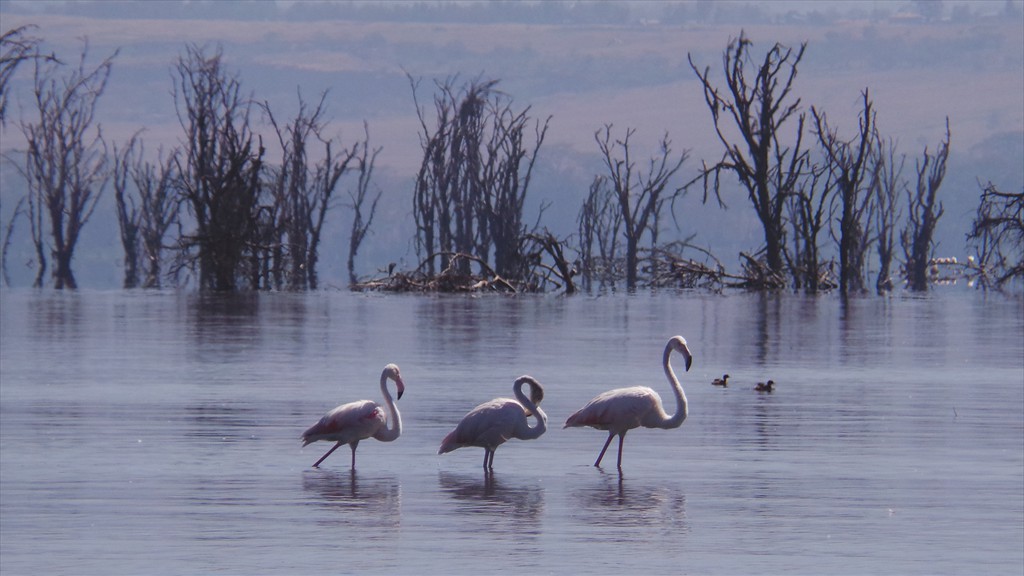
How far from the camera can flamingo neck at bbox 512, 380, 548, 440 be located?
11.6 m

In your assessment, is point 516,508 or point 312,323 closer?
point 516,508

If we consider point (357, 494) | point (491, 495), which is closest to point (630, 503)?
point (491, 495)

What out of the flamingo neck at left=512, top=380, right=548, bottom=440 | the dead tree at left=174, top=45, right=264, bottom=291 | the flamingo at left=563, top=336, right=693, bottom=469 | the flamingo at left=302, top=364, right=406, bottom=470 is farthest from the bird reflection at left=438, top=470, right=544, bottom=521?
the dead tree at left=174, top=45, right=264, bottom=291

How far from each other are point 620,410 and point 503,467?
35.2 inches

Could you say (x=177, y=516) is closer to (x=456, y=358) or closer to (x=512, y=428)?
(x=512, y=428)

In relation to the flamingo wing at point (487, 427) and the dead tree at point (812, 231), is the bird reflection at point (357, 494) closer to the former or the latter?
the flamingo wing at point (487, 427)

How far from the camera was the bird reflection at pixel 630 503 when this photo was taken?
9.58 m

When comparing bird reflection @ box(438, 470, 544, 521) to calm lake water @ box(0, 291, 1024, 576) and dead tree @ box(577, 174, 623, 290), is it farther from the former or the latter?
dead tree @ box(577, 174, 623, 290)

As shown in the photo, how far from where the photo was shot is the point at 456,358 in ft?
76.8

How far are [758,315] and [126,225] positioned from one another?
36.4 m

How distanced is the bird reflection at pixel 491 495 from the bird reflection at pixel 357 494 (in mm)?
361

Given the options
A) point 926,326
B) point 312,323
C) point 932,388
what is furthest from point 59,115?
point 932,388

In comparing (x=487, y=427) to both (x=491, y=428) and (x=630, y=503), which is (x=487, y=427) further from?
(x=630, y=503)

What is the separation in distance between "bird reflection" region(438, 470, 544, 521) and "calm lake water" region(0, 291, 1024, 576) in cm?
3
